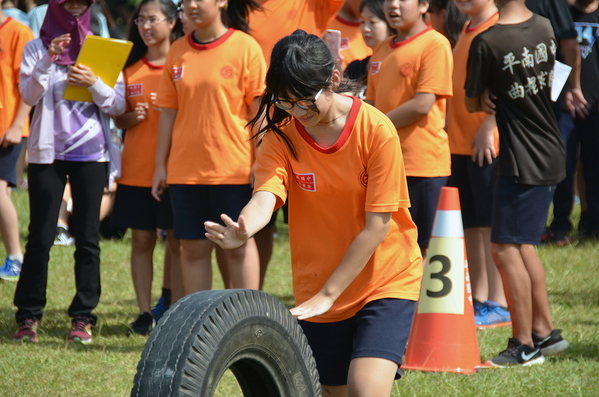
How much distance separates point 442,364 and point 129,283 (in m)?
3.25

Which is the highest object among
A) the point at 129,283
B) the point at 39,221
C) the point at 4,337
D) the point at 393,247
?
the point at 393,247

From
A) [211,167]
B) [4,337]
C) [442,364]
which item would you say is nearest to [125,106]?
[211,167]

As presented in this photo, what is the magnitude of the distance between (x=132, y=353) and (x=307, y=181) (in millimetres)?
2234

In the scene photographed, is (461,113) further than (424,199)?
Yes

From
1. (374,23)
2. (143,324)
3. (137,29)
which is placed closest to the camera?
(143,324)

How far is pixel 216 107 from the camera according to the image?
13.7 ft

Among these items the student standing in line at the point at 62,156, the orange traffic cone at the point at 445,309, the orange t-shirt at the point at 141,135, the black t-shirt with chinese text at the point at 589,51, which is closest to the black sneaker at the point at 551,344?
the orange traffic cone at the point at 445,309

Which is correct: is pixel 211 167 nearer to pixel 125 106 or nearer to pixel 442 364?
pixel 125 106

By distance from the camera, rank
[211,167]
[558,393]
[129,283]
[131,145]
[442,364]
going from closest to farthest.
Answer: [558,393]
[442,364]
[211,167]
[131,145]
[129,283]

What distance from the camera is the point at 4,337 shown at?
4531mm

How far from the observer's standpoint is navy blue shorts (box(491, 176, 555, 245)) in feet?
12.7

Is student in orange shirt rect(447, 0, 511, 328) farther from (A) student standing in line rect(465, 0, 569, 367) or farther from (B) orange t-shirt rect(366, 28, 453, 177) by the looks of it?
(A) student standing in line rect(465, 0, 569, 367)

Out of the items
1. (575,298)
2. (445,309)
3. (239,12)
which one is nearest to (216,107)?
(239,12)

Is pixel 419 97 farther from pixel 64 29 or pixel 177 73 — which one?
pixel 64 29
